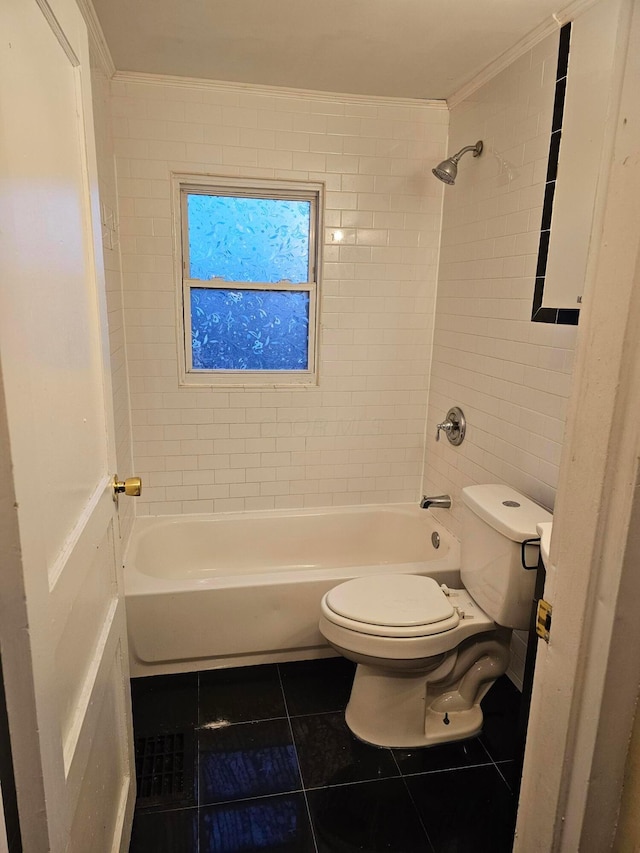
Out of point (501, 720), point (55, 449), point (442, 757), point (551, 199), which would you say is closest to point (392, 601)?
point (442, 757)

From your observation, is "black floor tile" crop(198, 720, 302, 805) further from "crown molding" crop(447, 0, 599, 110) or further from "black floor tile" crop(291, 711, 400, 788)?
"crown molding" crop(447, 0, 599, 110)

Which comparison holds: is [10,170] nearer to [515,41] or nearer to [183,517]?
[515,41]

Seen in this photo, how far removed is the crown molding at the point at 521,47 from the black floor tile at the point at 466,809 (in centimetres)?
238

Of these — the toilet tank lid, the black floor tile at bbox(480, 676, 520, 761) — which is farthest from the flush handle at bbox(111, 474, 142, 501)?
the black floor tile at bbox(480, 676, 520, 761)

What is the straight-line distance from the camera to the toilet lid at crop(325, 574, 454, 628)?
1.81m

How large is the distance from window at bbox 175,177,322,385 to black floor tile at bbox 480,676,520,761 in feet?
5.28

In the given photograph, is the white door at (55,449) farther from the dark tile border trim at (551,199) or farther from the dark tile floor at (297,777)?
the dark tile border trim at (551,199)

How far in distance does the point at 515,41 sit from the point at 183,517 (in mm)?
2415

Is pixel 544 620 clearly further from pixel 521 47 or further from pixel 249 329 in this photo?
pixel 249 329

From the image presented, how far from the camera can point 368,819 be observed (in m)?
1.64

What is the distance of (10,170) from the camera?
0.70 metres

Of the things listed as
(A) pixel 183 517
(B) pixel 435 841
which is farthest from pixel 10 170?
(A) pixel 183 517

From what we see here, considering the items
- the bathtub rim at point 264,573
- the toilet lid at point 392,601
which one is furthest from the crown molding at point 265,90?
the toilet lid at point 392,601

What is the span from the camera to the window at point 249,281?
263 cm
